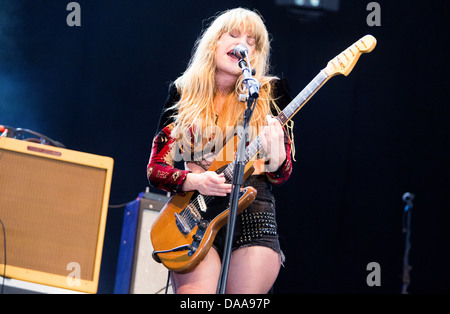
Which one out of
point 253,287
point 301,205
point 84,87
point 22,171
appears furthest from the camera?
point 301,205

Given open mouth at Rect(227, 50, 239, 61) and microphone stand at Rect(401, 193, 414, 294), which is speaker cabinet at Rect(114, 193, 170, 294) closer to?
open mouth at Rect(227, 50, 239, 61)

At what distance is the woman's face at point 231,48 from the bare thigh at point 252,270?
0.87m

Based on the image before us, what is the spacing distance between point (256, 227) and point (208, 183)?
28 centimetres

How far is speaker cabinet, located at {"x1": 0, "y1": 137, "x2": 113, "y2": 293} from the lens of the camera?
10.0ft

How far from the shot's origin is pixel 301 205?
208 inches

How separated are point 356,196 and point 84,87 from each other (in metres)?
2.79

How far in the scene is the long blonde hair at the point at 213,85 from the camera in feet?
8.47

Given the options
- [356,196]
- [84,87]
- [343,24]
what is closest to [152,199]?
[84,87]

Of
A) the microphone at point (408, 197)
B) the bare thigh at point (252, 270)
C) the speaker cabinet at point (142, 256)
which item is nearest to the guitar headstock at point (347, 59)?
the bare thigh at point (252, 270)

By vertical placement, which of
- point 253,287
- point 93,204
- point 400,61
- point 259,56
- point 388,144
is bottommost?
point 253,287

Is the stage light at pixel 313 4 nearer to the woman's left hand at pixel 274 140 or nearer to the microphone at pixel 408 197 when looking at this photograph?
the microphone at pixel 408 197

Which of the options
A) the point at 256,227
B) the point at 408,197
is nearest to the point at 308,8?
the point at 408,197

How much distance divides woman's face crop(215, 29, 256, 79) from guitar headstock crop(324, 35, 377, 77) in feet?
1.29

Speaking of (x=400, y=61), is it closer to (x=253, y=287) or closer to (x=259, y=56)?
(x=259, y=56)
